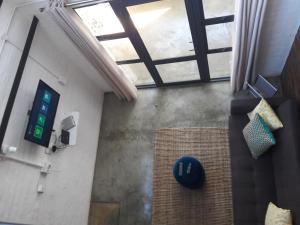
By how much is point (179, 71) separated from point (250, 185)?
2061 millimetres

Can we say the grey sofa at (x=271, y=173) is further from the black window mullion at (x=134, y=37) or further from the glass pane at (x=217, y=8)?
the black window mullion at (x=134, y=37)

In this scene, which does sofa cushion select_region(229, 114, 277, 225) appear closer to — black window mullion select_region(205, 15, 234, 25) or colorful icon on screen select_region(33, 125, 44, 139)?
black window mullion select_region(205, 15, 234, 25)

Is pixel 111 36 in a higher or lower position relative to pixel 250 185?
higher

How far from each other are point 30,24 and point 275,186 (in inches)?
114

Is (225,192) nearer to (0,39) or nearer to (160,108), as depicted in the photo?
(160,108)

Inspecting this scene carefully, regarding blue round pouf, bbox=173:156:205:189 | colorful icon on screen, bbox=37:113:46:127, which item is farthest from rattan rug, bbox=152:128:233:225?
colorful icon on screen, bbox=37:113:46:127

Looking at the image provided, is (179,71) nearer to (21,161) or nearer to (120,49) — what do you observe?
(120,49)

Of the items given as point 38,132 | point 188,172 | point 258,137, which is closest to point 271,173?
point 258,137

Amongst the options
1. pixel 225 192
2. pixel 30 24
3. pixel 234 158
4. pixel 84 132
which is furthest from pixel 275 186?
pixel 30 24

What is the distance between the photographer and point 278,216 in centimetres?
180

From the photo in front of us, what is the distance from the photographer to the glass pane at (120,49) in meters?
3.32

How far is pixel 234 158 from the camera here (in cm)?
239

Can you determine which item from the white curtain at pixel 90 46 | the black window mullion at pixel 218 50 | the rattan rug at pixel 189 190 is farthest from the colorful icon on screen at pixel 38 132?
the black window mullion at pixel 218 50

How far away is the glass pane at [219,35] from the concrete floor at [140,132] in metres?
0.74
